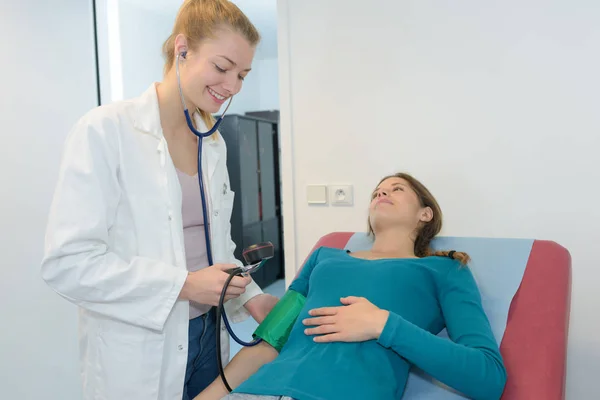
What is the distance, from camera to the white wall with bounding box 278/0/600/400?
1.60 metres

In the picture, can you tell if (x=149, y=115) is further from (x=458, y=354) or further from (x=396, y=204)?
(x=458, y=354)

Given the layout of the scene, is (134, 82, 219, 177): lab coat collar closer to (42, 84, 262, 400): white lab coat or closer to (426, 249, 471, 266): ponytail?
(42, 84, 262, 400): white lab coat

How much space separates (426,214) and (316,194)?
57 cm

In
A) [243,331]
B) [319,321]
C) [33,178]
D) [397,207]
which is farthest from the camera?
[243,331]

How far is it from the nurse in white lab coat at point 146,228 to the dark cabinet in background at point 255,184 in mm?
2695

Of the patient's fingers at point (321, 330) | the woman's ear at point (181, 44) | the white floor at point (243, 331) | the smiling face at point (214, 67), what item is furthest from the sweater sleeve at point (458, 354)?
the white floor at point (243, 331)

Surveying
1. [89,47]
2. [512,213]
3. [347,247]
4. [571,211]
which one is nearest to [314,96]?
[347,247]

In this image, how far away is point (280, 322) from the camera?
1.25 m

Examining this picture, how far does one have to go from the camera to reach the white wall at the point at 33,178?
6.30 ft

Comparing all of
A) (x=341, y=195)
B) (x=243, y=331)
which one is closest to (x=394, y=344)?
(x=341, y=195)

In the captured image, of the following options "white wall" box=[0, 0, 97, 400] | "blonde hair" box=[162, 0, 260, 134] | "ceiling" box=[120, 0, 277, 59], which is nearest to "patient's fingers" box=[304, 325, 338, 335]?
"blonde hair" box=[162, 0, 260, 134]

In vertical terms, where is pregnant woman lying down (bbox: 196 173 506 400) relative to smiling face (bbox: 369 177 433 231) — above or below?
below

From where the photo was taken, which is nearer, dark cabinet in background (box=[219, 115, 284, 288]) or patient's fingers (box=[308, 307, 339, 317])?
patient's fingers (box=[308, 307, 339, 317])

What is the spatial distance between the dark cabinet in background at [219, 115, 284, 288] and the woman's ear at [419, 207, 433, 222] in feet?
8.23
